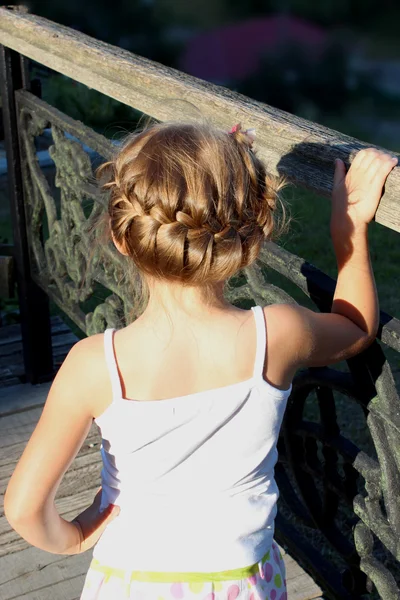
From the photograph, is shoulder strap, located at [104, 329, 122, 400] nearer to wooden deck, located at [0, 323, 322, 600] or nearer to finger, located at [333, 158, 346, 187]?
finger, located at [333, 158, 346, 187]

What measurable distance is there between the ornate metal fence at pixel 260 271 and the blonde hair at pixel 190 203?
0.23 metres

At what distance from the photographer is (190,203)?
1.24 m

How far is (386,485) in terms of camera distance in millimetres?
1598

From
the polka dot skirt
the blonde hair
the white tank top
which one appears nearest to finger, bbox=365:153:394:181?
the blonde hair

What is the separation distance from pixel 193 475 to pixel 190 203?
47cm

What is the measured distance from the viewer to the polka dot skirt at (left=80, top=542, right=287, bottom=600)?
56.6 inches

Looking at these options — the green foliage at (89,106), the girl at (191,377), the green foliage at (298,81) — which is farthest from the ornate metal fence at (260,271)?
the green foliage at (298,81)

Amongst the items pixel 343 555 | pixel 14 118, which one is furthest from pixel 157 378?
pixel 14 118

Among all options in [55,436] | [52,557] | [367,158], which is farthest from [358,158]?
[52,557]

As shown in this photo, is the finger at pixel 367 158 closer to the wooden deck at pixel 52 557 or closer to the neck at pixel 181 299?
the neck at pixel 181 299

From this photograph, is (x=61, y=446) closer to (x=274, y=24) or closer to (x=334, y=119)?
(x=334, y=119)

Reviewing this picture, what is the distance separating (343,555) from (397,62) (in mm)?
13736

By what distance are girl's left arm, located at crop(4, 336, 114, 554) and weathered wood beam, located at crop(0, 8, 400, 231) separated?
1.50 ft

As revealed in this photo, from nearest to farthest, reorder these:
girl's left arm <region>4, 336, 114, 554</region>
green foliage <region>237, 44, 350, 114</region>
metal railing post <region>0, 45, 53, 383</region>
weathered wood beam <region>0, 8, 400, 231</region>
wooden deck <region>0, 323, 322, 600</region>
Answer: girl's left arm <region>4, 336, 114, 554</region>, weathered wood beam <region>0, 8, 400, 231</region>, wooden deck <region>0, 323, 322, 600</region>, metal railing post <region>0, 45, 53, 383</region>, green foliage <region>237, 44, 350, 114</region>
